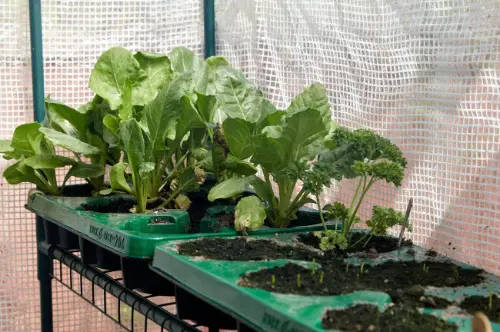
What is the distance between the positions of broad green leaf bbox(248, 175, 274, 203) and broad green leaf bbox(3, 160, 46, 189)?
1.83 feet

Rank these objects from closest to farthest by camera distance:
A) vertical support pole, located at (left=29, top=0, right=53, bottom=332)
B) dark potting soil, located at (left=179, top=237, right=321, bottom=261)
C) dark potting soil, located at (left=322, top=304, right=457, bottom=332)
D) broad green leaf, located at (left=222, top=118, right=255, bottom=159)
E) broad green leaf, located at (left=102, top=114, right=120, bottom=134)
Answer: dark potting soil, located at (left=322, top=304, right=457, bottom=332), dark potting soil, located at (left=179, top=237, right=321, bottom=261), broad green leaf, located at (left=222, top=118, right=255, bottom=159), broad green leaf, located at (left=102, top=114, right=120, bottom=134), vertical support pole, located at (left=29, top=0, right=53, bottom=332)

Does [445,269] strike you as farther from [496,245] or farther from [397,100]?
[397,100]

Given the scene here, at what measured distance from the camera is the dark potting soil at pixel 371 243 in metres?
1.31

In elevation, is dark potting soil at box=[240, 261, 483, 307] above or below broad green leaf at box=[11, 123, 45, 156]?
below

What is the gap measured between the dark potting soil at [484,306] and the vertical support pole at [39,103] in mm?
1183

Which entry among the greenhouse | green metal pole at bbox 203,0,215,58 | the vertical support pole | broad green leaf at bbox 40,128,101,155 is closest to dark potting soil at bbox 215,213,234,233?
the greenhouse

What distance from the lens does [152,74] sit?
1620mm

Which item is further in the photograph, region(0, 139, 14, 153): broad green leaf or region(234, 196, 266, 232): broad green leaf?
region(0, 139, 14, 153): broad green leaf

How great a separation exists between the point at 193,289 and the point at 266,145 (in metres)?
0.37

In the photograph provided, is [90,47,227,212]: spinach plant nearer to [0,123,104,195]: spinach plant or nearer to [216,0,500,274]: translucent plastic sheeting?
[0,123,104,195]: spinach plant

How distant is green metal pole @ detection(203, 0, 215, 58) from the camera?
2045mm

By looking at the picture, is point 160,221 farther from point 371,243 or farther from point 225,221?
point 371,243

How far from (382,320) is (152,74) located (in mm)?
902

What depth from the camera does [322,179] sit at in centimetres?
129
